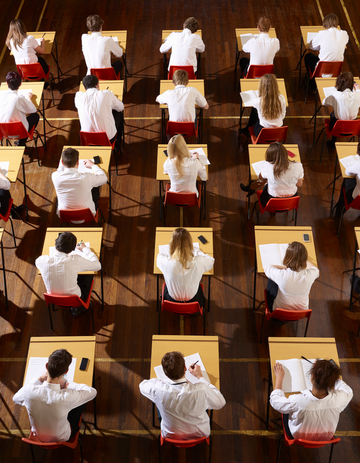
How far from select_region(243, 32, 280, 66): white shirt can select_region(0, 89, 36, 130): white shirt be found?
3.47 metres

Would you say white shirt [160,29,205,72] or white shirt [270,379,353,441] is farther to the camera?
white shirt [160,29,205,72]

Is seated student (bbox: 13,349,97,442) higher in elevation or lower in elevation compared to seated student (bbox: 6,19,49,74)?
lower

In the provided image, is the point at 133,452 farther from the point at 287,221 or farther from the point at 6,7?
the point at 6,7

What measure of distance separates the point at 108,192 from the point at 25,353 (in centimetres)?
256

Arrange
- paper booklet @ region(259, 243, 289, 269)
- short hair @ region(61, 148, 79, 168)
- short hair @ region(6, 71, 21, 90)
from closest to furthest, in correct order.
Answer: paper booklet @ region(259, 243, 289, 269)
short hair @ region(61, 148, 79, 168)
short hair @ region(6, 71, 21, 90)

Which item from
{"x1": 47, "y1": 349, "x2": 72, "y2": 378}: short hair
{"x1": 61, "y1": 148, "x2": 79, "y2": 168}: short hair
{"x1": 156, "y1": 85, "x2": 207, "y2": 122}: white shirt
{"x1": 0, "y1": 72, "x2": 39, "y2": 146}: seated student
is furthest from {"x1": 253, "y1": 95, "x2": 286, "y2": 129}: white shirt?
{"x1": 47, "y1": 349, "x2": 72, "y2": 378}: short hair

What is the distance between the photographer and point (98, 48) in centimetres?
731

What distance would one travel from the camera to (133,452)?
4.46 meters

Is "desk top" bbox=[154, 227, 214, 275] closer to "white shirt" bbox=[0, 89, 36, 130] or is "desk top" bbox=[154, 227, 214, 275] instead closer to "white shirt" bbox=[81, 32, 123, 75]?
"white shirt" bbox=[0, 89, 36, 130]

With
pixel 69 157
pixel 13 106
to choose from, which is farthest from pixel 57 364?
pixel 13 106

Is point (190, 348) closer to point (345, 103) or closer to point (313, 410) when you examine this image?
point (313, 410)

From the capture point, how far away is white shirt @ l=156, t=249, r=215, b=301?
4.55 metres

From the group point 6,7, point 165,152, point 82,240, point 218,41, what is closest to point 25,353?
point 82,240

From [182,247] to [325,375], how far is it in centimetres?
168
